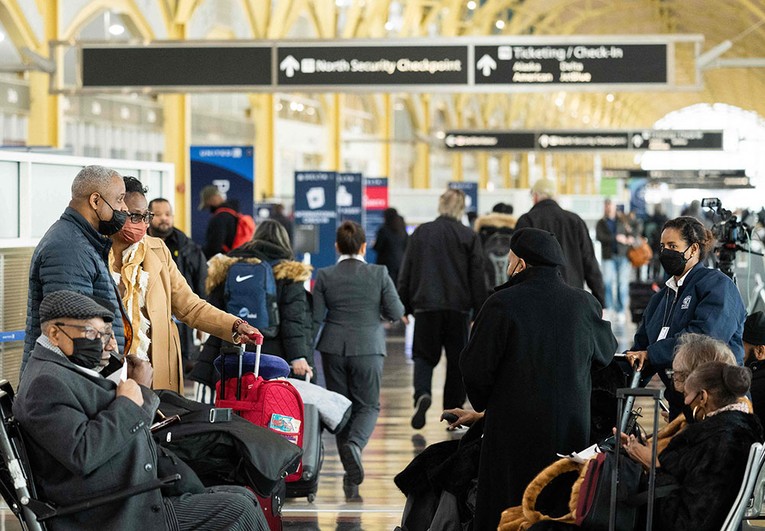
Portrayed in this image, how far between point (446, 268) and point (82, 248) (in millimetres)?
5089

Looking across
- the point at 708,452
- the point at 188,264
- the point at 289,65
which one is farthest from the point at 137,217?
the point at 289,65

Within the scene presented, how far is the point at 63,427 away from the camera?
402cm

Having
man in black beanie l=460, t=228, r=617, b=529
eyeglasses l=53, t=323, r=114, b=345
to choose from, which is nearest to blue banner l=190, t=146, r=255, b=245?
man in black beanie l=460, t=228, r=617, b=529

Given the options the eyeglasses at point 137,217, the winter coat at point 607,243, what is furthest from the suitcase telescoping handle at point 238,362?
the winter coat at point 607,243

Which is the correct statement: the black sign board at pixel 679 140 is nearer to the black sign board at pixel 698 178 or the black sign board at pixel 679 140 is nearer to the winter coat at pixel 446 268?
the black sign board at pixel 698 178

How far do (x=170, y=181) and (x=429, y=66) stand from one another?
5216 mm

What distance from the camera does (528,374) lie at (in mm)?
4770

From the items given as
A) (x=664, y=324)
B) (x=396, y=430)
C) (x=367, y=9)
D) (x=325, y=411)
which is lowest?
(x=396, y=430)

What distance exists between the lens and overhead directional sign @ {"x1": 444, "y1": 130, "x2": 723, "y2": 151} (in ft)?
95.6

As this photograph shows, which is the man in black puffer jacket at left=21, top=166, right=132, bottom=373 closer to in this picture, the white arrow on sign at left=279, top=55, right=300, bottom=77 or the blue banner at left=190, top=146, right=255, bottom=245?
the white arrow on sign at left=279, top=55, right=300, bottom=77

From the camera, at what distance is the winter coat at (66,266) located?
192 inches

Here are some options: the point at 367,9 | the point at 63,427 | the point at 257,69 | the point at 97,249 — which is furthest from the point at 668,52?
the point at 367,9

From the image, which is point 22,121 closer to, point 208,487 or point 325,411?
point 325,411

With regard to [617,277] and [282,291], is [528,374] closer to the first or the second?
[282,291]
